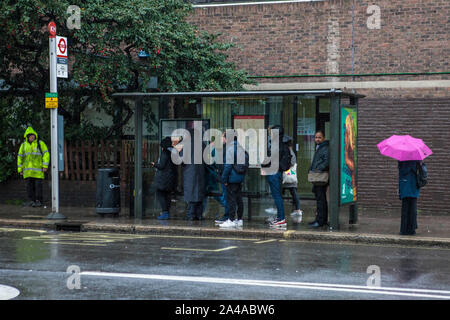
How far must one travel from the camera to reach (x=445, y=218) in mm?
15414

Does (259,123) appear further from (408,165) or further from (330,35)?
(330,35)

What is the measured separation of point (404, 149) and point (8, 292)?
7.24 m

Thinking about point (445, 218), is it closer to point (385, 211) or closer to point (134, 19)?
point (385, 211)

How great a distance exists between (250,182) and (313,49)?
5.10 metres

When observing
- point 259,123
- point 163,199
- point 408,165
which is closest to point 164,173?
point 163,199

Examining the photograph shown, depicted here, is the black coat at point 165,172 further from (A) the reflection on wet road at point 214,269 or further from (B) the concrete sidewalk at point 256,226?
(A) the reflection on wet road at point 214,269

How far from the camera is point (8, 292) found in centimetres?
720

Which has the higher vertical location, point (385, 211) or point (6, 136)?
point (6, 136)

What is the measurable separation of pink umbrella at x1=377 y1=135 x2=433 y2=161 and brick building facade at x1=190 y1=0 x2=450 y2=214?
4661 mm

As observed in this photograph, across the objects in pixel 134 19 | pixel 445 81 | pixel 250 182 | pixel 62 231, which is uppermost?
pixel 134 19

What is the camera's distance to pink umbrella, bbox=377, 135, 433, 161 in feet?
38.7
